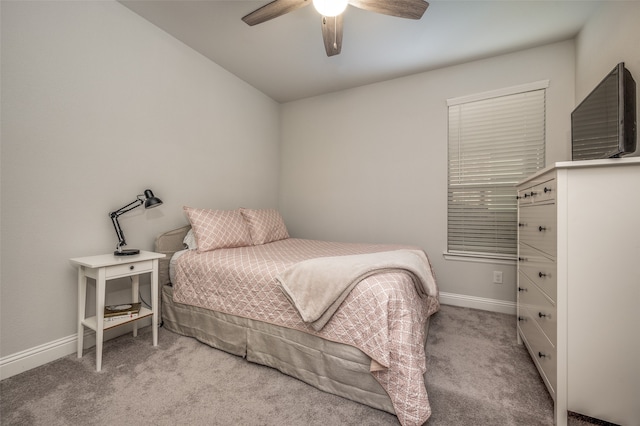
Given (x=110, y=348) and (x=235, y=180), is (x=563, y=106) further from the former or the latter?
(x=110, y=348)

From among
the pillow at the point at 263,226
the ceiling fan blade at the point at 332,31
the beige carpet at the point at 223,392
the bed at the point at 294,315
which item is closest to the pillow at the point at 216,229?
the bed at the point at 294,315

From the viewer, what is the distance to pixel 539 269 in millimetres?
1501

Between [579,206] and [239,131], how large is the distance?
3140 millimetres

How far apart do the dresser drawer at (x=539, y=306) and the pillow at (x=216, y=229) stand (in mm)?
2267

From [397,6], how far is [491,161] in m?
1.83

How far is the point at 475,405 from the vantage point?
4.40 ft

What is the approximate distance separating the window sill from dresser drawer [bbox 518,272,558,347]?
68cm

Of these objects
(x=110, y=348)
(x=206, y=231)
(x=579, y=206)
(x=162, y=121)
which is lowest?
(x=110, y=348)

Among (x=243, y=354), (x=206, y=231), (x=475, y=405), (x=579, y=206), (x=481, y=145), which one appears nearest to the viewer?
(x=579, y=206)

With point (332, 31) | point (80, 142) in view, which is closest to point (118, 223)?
point (80, 142)

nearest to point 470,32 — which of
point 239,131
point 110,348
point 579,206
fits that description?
point 579,206

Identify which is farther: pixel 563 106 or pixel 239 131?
pixel 239 131

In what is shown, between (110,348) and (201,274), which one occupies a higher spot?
(201,274)

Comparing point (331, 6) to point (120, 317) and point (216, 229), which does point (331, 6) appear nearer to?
point (216, 229)
